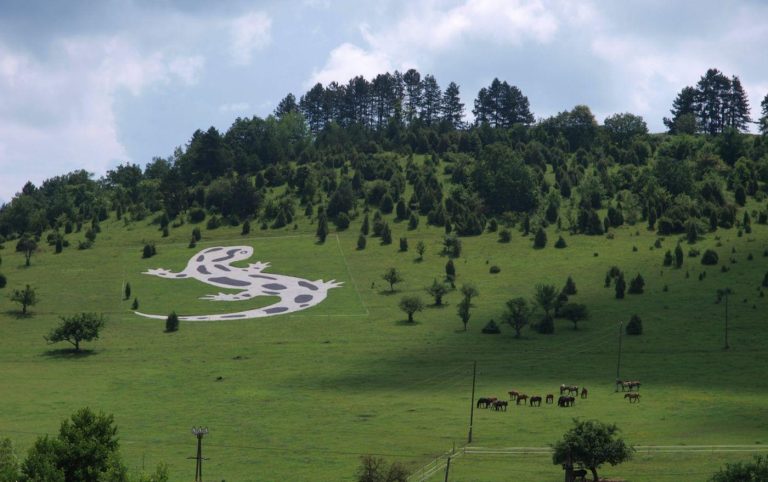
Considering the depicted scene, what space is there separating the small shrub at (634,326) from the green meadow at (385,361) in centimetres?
171

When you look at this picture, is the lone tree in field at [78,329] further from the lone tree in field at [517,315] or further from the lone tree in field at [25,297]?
the lone tree in field at [517,315]

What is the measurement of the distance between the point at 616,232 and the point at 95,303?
292 ft

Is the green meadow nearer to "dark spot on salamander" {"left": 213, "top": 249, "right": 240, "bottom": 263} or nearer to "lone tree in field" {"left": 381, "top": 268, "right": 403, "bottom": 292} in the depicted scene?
"lone tree in field" {"left": 381, "top": 268, "right": 403, "bottom": 292}

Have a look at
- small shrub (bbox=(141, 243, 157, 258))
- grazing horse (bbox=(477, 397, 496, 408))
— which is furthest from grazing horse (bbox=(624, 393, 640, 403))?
small shrub (bbox=(141, 243, 157, 258))

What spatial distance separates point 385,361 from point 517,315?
2086cm

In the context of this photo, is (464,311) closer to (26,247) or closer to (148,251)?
(148,251)

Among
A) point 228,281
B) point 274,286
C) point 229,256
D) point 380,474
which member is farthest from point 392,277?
point 380,474

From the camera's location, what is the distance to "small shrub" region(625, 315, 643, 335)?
125 metres

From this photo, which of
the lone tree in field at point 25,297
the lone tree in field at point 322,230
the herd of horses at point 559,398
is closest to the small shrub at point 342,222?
the lone tree in field at point 322,230

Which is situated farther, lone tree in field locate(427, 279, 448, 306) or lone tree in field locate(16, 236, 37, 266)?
lone tree in field locate(16, 236, 37, 266)

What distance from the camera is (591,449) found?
66.9 metres

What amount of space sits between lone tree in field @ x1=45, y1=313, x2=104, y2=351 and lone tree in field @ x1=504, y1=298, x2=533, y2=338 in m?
50.1

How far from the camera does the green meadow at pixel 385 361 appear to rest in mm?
78188

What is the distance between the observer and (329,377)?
109 metres
